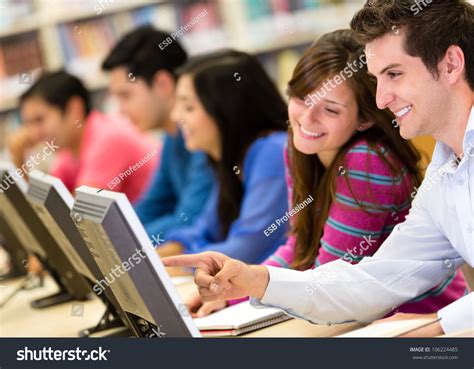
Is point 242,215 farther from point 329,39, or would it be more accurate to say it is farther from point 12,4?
point 12,4

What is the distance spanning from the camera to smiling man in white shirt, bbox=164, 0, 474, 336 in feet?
4.75

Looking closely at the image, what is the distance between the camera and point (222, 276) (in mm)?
1472

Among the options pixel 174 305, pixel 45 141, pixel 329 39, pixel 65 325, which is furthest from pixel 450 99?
Result: pixel 45 141

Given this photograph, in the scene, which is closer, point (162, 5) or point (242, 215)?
point (242, 215)

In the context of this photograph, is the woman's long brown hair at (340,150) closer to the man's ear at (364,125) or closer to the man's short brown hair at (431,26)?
the man's ear at (364,125)

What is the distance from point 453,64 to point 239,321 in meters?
0.62

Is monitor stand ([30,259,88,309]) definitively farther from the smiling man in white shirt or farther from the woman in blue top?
the smiling man in white shirt

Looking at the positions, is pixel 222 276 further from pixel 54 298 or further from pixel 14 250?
pixel 14 250

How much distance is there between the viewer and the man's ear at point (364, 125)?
1705 mm

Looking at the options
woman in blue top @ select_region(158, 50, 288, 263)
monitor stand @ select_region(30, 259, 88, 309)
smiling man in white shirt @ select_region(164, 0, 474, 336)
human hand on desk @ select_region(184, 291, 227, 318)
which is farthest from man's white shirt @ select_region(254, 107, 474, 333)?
monitor stand @ select_region(30, 259, 88, 309)

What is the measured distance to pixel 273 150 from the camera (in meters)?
2.21

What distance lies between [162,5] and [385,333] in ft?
10.6

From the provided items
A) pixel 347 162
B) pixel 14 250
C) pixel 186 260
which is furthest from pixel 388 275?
pixel 14 250

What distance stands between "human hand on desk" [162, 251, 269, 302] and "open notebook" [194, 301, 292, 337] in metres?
0.06
